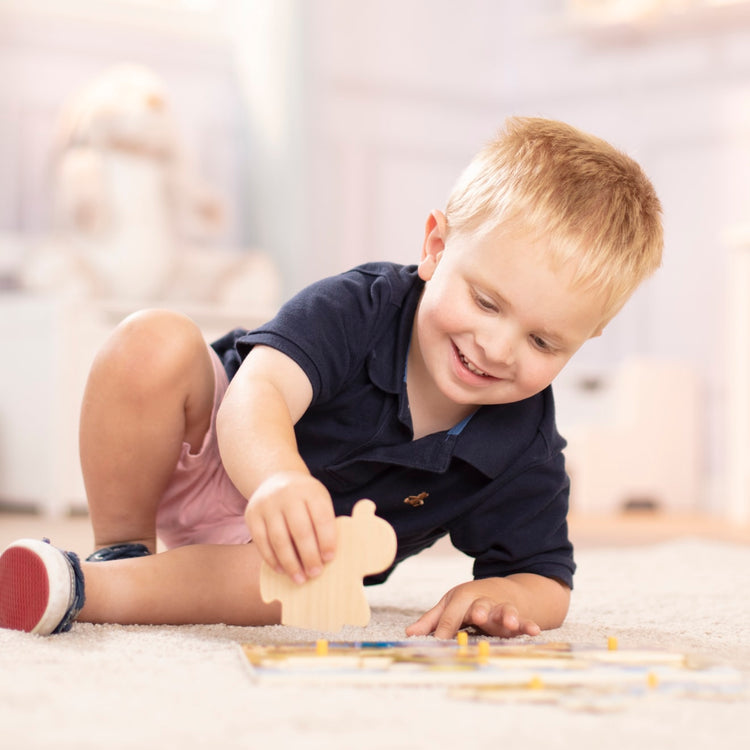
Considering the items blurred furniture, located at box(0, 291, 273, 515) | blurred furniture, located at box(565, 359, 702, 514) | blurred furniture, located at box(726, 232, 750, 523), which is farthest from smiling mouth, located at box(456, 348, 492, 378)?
blurred furniture, located at box(565, 359, 702, 514)

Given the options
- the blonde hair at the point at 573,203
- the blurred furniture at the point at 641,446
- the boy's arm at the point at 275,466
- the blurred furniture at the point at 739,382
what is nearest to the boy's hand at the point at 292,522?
the boy's arm at the point at 275,466

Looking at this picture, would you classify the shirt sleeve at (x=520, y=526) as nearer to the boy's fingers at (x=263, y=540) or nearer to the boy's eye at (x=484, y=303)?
the boy's eye at (x=484, y=303)

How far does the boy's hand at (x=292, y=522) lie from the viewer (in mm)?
562

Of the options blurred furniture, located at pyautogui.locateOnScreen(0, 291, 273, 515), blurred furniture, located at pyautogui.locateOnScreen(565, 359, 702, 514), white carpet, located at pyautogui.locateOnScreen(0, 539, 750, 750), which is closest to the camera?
white carpet, located at pyautogui.locateOnScreen(0, 539, 750, 750)

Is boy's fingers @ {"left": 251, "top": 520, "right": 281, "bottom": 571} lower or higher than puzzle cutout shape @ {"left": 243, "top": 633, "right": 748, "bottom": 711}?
higher

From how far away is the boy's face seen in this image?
2.30 feet

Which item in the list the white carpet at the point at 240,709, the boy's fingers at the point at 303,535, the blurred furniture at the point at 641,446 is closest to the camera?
the white carpet at the point at 240,709

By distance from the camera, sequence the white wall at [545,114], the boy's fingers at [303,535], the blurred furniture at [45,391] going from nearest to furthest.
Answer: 1. the boy's fingers at [303,535]
2. the blurred furniture at [45,391]
3. the white wall at [545,114]

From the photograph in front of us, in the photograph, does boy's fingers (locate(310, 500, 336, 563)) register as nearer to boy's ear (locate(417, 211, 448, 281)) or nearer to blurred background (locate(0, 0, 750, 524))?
boy's ear (locate(417, 211, 448, 281))

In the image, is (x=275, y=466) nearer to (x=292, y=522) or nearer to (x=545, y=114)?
(x=292, y=522)

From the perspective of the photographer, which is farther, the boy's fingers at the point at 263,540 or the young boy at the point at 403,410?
the young boy at the point at 403,410

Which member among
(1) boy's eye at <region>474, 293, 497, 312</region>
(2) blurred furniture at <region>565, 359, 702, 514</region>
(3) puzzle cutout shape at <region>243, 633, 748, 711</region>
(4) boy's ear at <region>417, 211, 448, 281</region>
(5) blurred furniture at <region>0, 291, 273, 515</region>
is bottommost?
(2) blurred furniture at <region>565, 359, 702, 514</region>

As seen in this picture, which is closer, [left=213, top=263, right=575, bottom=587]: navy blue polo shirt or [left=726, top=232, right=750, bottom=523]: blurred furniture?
[left=213, top=263, right=575, bottom=587]: navy blue polo shirt

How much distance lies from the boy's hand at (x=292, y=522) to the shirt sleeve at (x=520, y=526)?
0.25m
